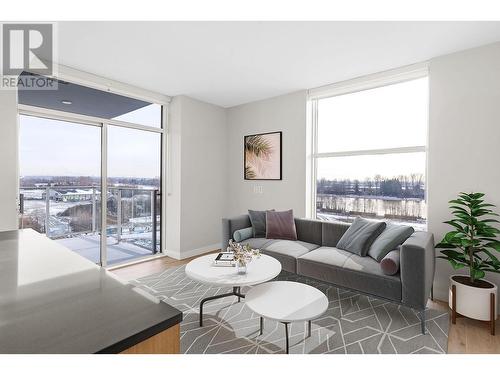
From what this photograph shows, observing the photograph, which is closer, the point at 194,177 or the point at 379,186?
the point at 379,186

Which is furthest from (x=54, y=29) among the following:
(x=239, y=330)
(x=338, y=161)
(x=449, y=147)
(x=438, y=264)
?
(x=438, y=264)

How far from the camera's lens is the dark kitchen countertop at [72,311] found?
0.59 meters

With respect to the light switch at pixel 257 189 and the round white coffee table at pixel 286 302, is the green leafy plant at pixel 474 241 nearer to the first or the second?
the round white coffee table at pixel 286 302

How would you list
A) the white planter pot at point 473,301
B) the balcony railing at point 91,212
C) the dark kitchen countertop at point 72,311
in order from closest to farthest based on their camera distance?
1. the dark kitchen countertop at point 72,311
2. the white planter pot at point 473,301
3. the balcony railing at point 91,212

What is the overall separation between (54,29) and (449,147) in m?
3.97

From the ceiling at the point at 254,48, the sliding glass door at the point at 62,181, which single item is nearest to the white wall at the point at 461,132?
the ceiling at the point at 254,48

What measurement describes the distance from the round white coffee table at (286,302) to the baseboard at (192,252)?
2.35m

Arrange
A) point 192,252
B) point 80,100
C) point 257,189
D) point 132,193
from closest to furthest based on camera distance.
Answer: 1. point 80,100
2. point 132,193
3. point 192,252
4. point 257,189

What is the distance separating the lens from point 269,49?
2676 millimetres

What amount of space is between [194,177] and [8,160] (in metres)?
2.29

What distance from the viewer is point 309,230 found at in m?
3.50

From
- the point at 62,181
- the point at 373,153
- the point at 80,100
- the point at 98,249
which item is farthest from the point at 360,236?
the point at 80,100

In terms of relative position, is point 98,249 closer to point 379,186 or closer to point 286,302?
point 286,302

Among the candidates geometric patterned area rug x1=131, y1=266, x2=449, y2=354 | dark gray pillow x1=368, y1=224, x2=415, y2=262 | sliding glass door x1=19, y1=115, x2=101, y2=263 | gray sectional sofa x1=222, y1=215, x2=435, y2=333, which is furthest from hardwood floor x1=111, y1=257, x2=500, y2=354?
sliding glass door x1=19, y1=115, x2=101, y2=263
